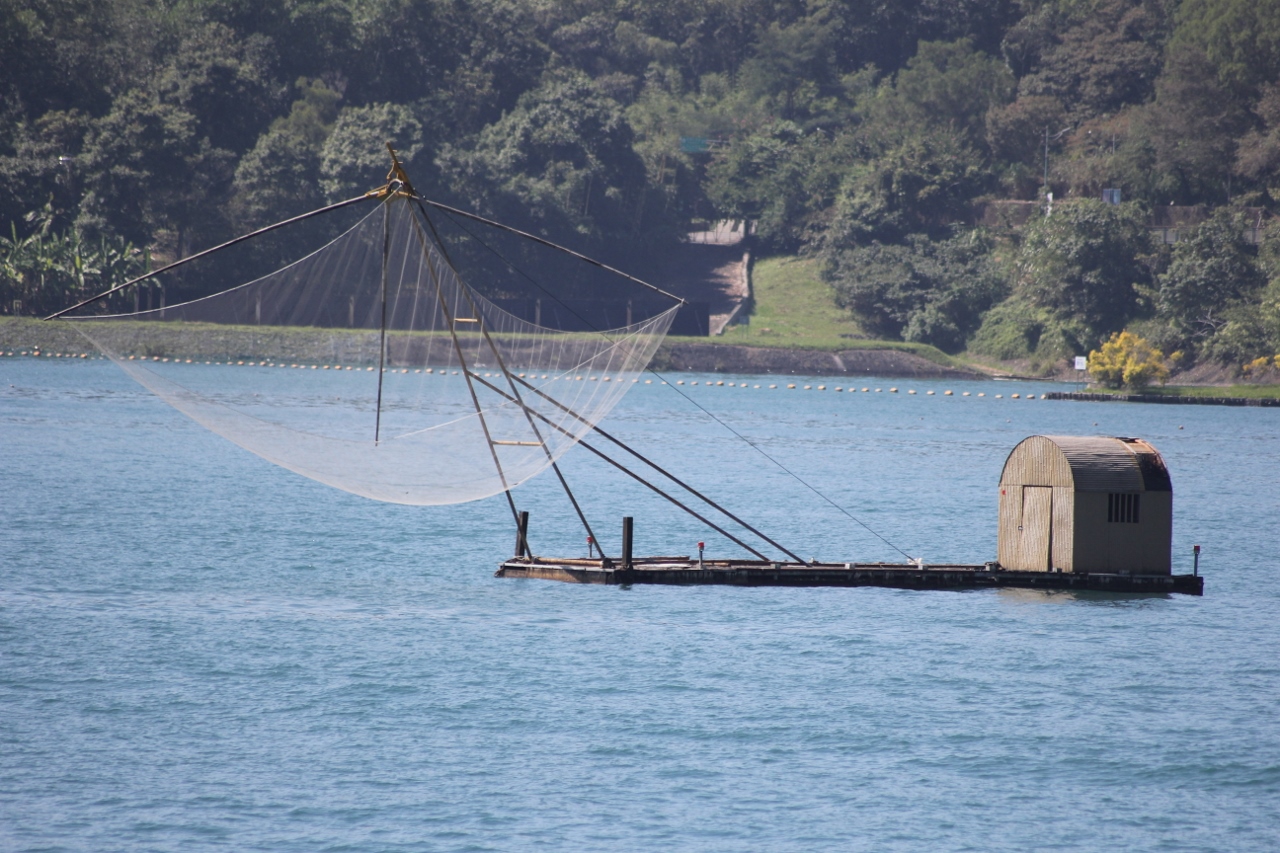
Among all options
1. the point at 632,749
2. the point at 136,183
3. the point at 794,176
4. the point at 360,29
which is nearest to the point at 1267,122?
the point at 794,176

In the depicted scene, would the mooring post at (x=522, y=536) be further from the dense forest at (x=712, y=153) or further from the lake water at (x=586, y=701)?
the dense forest at (x=712, y=153)

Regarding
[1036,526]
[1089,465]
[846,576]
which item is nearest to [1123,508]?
[1089,465]

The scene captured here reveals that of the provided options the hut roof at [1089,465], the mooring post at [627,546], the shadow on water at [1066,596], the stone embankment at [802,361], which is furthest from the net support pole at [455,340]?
the stone embankment at [802,361]

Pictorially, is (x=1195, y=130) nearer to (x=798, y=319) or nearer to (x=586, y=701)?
(x=798, y=319)

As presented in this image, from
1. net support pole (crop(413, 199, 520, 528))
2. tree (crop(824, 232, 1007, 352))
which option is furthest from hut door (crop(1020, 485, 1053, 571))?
tree (crop(824, 232, 1007, 352))

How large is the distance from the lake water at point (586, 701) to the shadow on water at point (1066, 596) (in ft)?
0.31

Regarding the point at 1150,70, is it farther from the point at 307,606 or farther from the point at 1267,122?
the point at 307,606

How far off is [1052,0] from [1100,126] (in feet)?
121

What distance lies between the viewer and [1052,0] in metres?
188

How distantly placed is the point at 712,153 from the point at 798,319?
32108mm

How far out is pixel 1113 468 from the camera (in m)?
32.4

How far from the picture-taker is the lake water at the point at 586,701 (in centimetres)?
1991

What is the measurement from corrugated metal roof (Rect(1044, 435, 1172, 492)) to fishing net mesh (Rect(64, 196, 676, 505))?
9137 mm

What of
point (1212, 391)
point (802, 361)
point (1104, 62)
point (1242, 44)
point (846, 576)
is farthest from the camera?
point (1104, 62)
